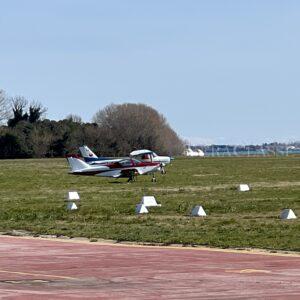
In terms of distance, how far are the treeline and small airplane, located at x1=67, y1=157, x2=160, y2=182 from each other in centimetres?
9391

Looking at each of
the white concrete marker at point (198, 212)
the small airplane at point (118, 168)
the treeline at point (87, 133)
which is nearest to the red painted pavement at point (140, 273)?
the white concrete marker at point (198, 212)

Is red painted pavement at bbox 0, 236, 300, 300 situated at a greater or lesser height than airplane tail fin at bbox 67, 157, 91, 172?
lesser

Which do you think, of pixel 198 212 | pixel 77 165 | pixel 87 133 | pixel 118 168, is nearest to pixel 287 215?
pixel 198 212

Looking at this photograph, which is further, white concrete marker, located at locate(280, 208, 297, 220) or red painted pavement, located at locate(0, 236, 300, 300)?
white concrete marker, located at locate(280, 208, 297, 220)

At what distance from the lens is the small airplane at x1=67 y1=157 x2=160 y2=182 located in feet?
204

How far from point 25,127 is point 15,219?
136 meters

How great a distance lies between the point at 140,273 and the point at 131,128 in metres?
161

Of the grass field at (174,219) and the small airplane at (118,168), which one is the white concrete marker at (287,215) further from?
the small airplane at (118,168)

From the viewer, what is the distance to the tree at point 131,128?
552ft

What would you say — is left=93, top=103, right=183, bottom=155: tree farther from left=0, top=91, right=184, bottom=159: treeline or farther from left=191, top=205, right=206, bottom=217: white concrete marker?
left=191, top=205, right=206, bottom=217: white concrete marker

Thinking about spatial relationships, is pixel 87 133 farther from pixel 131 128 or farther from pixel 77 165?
pixel 77 165

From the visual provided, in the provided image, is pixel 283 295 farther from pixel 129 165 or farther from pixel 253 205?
pixel 129 165

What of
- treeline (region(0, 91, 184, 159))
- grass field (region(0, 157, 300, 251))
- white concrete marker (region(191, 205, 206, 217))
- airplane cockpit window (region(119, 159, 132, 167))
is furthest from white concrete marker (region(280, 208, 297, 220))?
treeline (region(0, 91, 184, 159))

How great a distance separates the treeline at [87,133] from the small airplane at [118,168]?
9391cm
